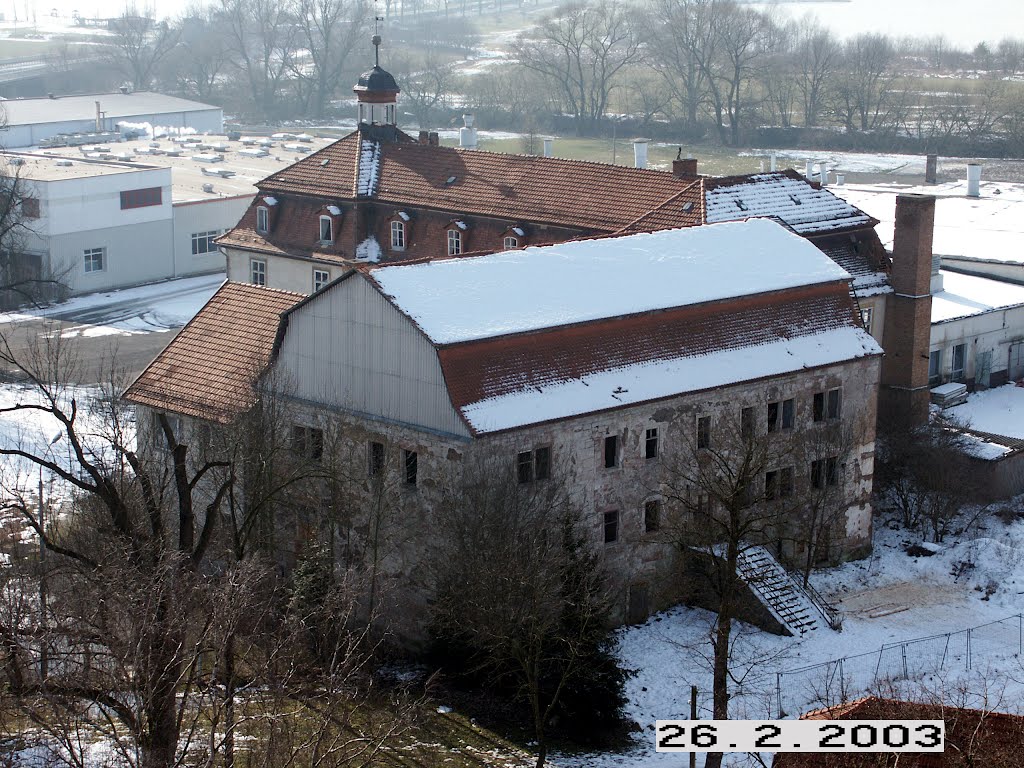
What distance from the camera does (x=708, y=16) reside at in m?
149

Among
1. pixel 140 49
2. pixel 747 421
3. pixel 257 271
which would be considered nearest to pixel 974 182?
pixel 257 271

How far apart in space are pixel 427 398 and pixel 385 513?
291 cm

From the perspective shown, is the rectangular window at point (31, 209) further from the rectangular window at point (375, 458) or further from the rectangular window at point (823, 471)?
the rectangular window at point (823, 471)

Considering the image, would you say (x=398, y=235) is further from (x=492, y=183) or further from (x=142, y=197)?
(x=142, y=197)

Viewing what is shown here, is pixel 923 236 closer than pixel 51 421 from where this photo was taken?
Yes

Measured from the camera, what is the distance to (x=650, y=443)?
3784 centimetres

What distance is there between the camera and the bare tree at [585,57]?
137750 millimetres

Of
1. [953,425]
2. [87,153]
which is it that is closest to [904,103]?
[87,153]

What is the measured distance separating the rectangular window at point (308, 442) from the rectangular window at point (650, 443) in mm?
7373

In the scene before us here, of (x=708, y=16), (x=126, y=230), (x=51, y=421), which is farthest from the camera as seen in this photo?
(x=708, y=16)

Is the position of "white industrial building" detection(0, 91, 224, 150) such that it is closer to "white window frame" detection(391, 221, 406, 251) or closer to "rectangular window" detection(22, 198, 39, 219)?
"rectangular window" detection(22, 198, 39, 219)

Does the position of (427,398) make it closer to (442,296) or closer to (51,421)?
(442,296)

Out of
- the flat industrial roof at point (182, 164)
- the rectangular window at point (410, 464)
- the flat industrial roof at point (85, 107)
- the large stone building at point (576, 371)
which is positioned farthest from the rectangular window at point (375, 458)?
the flat industrial roof at point (85, 107)

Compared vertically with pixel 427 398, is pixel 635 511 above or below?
below
